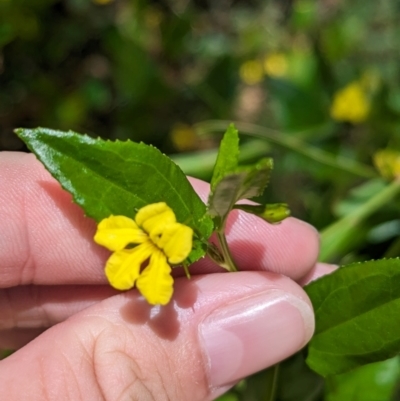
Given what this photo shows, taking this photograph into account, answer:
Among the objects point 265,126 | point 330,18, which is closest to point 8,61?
point 265,126

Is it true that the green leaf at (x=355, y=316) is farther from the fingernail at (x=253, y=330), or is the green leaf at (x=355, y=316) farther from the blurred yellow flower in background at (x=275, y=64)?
the blurred yellow flower in background at (x=275, y=64)

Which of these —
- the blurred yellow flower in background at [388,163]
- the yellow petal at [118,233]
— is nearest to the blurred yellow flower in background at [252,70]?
the blurred yellow flower in background at [388,163]

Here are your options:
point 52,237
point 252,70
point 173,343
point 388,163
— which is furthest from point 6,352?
point 252,70

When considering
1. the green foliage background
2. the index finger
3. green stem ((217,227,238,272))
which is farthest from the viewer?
the green foliage background

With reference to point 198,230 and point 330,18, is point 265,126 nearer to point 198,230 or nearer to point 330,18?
point 330,18

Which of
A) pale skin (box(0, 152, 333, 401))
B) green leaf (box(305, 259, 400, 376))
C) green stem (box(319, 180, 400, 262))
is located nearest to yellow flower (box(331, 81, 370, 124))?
green stem (box(319, 180, 400, 262))

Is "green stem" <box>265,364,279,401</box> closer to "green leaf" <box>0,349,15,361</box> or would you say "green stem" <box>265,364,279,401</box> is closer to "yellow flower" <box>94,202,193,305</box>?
"yellow flower" <box>94,202,193,305</box>

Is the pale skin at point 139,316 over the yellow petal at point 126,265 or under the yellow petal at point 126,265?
under
